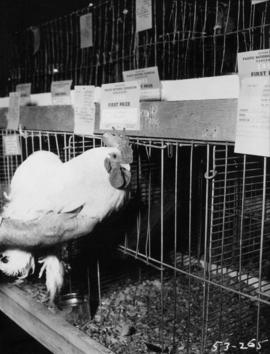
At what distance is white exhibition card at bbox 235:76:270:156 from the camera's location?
0.74 meters

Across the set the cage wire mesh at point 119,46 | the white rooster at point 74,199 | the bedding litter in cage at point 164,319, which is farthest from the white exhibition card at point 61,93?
the cage wire mesh at point 119,46

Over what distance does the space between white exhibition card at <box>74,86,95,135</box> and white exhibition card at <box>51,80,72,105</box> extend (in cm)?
16

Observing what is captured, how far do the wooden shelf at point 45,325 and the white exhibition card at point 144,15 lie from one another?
A: 1.09 meters

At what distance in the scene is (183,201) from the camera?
6.57 feet

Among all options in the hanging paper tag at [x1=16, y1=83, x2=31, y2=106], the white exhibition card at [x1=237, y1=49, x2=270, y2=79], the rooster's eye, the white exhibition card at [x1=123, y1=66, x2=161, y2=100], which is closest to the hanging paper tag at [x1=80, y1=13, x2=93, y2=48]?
the hanging paper tag at [x1=16, y1=83, x2=31, y2=106]

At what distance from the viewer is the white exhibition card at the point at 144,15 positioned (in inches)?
55.8

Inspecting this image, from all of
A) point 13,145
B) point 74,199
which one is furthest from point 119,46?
point 74,199

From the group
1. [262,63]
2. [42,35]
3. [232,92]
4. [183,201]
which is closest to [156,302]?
[183,201]

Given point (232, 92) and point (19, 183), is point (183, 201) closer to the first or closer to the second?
point (19, 183)

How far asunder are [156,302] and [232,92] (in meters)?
0.96

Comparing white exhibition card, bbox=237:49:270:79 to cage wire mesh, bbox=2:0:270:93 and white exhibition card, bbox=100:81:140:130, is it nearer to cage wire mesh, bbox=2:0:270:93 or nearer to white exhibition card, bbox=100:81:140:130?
white exhibition card, bbox=100:81:140:130

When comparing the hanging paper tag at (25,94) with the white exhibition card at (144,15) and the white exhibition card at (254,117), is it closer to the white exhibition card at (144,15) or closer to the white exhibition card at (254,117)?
the white exhibition card at (144,15)

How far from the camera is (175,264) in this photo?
1103 millimetres

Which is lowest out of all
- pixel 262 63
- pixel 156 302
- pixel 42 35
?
pixel 156 302
